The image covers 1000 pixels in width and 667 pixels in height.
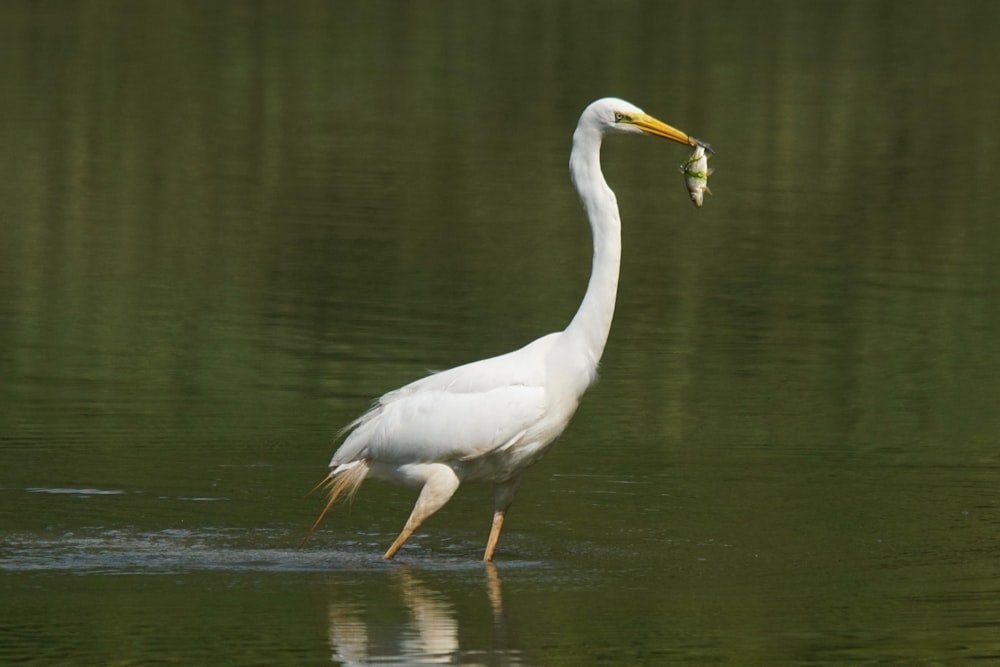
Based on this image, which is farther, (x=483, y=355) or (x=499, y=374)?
(x=483, y=355)

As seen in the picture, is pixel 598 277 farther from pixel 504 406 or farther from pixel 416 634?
pixel 416 634

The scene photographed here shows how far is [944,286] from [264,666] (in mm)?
11251

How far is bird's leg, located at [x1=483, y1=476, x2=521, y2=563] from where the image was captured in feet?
30.1

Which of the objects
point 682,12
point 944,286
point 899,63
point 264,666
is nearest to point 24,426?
point 264,666

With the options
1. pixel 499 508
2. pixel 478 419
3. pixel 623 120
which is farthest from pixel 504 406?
pixel 623 120

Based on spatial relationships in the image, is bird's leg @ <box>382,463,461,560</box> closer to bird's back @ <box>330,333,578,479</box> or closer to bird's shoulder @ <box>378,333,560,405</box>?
bird's back @ <box>330,333,578,479</box>

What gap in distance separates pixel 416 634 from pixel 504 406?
5.22ft

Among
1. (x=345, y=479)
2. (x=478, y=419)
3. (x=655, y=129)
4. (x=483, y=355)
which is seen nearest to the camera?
(x=478, y=419)

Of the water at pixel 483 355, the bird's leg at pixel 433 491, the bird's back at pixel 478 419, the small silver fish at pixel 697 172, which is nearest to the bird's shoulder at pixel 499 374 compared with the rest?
the bird's back at pixel 478 419

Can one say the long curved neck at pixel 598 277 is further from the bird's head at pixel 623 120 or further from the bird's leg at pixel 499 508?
the bird's leg at pixel 499 508

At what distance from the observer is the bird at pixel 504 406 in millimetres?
9195

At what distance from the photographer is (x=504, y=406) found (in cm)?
918

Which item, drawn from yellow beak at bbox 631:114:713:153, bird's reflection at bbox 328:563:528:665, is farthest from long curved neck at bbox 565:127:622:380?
bird's reflection at bbox 328:563:528:665

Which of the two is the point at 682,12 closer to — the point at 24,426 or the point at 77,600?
the point at 24,426
